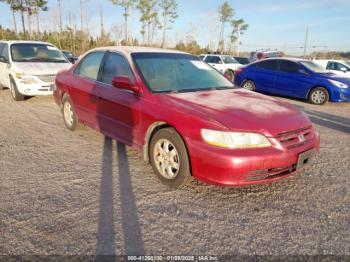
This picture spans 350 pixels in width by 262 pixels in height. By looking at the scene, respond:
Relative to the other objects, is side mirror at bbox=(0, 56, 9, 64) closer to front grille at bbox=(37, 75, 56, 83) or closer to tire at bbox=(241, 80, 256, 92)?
front grille at bbox=(37, 75, 56, 83)

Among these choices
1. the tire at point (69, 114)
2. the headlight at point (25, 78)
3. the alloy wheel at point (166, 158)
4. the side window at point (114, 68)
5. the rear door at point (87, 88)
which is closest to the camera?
the alloy wheel at point (166, 158)

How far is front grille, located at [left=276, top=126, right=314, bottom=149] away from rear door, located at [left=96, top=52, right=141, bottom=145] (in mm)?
1744

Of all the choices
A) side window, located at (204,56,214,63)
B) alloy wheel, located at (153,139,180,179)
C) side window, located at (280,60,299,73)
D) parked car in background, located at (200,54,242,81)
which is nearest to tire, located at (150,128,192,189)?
alloy wheel, located at (153,139,180,179)

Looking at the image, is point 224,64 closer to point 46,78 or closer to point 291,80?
A: point 291,80

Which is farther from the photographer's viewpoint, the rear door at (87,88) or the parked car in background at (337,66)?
the parked car in background at (337,66)

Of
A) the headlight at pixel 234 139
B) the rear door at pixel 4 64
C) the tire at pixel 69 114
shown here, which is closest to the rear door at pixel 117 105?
the tire at pixel 69 114

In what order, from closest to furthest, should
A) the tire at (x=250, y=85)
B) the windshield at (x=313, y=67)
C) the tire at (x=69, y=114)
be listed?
1. the tire at (x=69, y=114)
2. the windshield at (x=313, y=67)
3. the tire at (x=250, y=85)

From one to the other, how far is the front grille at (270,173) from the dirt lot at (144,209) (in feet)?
1.01

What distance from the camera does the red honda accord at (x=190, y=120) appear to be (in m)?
3.03

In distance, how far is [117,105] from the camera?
4.16 metres

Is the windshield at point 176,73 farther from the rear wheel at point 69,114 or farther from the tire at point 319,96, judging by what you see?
the tire at point 319,96

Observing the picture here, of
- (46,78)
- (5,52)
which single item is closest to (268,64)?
(46,78)

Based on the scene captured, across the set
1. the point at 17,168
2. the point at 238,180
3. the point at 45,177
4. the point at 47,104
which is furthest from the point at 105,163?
Answer: the point at 47,104

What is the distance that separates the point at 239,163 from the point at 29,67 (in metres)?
7.00
